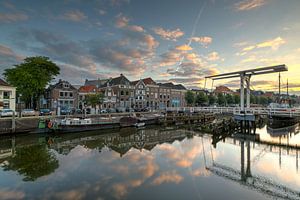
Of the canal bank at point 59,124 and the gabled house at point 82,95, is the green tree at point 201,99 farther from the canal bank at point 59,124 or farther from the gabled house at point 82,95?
the canal bank at point 59,124

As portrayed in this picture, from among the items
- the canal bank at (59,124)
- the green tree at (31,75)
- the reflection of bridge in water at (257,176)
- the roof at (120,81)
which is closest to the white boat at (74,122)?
the canal bank at (59,124)

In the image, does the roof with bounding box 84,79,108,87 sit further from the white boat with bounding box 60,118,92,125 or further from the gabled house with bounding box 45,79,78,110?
the white boat with bounding box 60,118,92,125

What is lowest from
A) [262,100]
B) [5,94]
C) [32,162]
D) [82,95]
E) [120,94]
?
[32,162]

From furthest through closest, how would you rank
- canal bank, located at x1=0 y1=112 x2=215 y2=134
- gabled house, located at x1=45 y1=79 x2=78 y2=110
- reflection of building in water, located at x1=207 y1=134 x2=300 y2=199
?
1. gabled house, located at x1=45 y1=79 x2=78 y2=110
2. canal bank, located at x1=0 y1=112 x2=215 y2=134
3. reflection of building in water, located at x1=207 y1=134 x2=300 y2=199

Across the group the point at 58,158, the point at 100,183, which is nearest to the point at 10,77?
the point at 58,158

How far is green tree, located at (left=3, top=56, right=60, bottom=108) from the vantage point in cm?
3525

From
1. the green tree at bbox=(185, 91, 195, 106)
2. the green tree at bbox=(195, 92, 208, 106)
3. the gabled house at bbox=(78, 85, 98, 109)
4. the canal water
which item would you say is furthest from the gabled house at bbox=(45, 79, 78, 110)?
the green tree at bbox=(195, 92, 208, 106)

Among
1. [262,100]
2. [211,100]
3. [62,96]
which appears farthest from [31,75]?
[262,100]

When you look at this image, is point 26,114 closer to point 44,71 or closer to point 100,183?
point 44,71

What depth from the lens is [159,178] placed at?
11508mm

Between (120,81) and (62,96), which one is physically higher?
(120,81)

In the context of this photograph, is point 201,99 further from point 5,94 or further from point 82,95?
point 5,94

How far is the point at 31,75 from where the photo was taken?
35375mm

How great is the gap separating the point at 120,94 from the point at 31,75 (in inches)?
922
